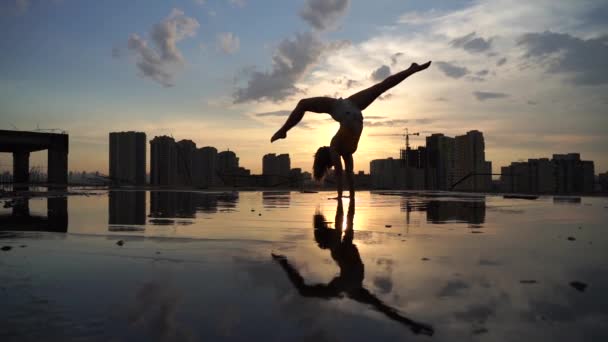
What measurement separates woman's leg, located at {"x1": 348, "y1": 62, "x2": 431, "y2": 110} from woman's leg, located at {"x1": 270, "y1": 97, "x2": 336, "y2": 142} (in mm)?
688

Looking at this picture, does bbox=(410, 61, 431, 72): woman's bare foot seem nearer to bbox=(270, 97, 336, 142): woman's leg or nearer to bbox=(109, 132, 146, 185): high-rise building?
bbox=(270, 97, 336, 142): woman's leg

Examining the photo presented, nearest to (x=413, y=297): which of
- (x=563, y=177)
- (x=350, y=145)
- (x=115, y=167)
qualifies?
(x=350, y=145)

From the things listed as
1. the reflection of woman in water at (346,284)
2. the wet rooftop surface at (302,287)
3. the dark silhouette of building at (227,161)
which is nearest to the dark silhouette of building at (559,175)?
the dark silhouette of building at (227,161)

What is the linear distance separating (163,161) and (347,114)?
70.7m

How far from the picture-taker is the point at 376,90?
42.5 feet

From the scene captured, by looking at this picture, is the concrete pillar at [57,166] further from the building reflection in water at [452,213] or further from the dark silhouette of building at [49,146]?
the building reflection in water at [452,213]

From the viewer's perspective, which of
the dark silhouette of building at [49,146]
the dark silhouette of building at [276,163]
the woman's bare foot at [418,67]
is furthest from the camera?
the dark silhouette of building at [276,163]

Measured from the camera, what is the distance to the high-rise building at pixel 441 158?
7564cm

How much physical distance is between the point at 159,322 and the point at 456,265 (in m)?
2.81

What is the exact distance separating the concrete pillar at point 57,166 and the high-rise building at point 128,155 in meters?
45.7

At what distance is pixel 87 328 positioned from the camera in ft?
7.76

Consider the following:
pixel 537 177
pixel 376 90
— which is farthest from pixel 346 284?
pixel 537 177

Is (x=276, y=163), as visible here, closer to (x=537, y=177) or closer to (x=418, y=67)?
(x=537, y=177)

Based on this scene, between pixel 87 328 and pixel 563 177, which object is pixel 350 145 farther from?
pixel 563 177
